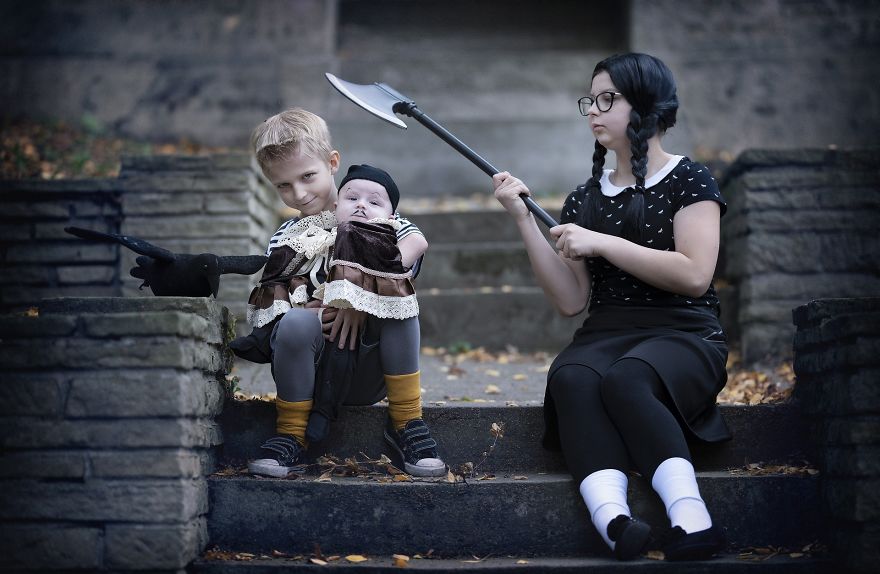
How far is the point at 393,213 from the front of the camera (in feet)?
9.56

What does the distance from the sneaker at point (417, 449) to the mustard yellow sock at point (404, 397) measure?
1.0 inches

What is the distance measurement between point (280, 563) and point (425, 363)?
2.01 meters

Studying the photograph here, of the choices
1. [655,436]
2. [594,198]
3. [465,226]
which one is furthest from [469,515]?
[465,226]


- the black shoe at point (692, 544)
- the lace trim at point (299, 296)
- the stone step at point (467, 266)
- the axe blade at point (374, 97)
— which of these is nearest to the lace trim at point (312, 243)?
the lace trim at point (299, 296)

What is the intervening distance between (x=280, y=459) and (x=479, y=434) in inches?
26.1

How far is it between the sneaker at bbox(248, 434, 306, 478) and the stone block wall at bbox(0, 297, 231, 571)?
0.79 ft

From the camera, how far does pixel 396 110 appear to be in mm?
2996

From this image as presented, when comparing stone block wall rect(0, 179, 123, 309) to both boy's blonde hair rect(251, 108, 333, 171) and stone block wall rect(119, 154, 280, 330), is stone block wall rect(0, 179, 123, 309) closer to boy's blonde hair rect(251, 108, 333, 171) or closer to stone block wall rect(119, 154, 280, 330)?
stone block wall rect(119, 154, 280, 330)

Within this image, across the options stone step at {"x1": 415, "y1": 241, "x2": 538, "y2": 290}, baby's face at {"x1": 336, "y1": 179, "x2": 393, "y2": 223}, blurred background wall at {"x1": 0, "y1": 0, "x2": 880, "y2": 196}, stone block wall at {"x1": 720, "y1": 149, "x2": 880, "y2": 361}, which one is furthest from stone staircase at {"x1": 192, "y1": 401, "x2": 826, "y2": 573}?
blurred background wall at {"x1": 0, "y1": 0, "x2": 880, "y2": 196}

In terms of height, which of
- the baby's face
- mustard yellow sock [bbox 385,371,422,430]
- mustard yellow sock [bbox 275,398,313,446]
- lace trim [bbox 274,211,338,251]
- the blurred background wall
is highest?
the blurred background wall

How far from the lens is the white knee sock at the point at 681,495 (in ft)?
7.65

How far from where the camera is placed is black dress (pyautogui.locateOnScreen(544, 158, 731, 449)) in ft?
8.60

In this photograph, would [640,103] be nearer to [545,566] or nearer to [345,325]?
[345,325]

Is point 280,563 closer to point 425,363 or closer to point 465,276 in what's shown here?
point 425,363
